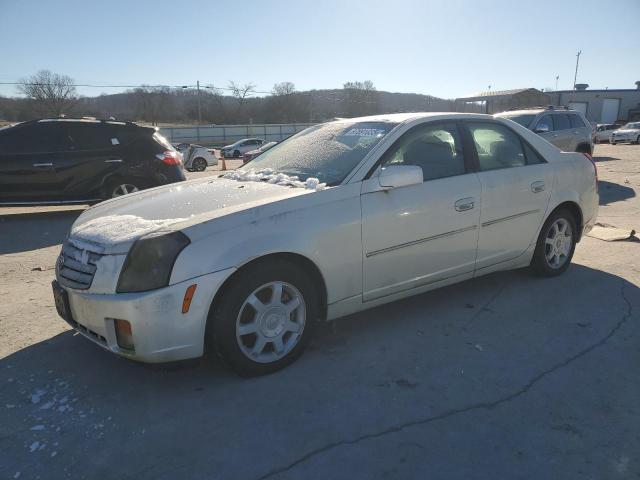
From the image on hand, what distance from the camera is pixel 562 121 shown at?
12.4 metres

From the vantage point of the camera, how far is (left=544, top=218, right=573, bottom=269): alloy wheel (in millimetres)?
4621

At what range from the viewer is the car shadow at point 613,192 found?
9406 mm

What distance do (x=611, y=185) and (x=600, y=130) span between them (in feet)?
98.2

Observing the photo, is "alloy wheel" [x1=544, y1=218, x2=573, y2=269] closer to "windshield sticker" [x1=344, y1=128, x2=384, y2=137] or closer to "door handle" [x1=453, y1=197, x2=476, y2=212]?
"door handle" [x1=453, y1=197, x2=476, y2=212]

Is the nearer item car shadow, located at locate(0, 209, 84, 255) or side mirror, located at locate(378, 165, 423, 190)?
side mirror, located at locate(378, 165, 423, 190)

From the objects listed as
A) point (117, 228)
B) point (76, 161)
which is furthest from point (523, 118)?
point (117, 228)

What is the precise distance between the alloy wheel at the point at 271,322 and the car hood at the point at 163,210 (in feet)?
1.83

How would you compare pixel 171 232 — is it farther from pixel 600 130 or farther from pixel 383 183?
pixel 600 130

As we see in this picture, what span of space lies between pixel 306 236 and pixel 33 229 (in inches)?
246

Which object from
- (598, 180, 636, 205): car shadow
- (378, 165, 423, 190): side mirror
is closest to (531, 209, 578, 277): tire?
(378, 165, 423, 190): side mirror

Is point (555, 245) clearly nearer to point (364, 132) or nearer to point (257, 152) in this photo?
point (364, 132)

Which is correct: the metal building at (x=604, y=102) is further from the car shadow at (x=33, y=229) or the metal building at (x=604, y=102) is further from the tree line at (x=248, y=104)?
the car shadow at (x=33, y=229)

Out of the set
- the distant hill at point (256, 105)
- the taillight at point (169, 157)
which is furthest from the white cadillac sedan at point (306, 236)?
the distant hill at point (256, 105)

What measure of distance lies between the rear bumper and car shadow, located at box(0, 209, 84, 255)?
442 centimetres
